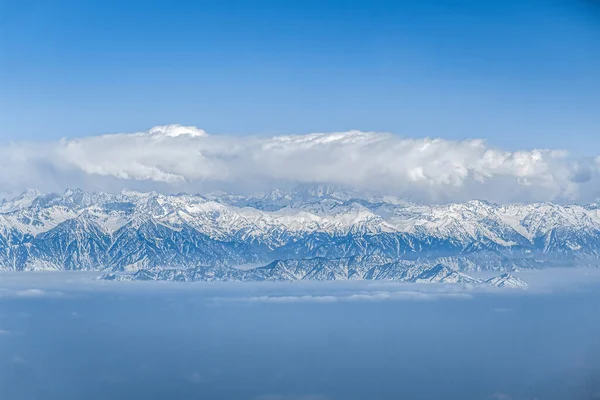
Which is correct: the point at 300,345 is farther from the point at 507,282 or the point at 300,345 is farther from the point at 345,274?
the point at 507,282

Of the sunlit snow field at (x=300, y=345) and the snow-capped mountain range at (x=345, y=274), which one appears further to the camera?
the snow-capped mountain range at (x=345, y=274)

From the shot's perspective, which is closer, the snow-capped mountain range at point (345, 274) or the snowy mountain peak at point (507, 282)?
the snowy mountain peak at point (507, 282)

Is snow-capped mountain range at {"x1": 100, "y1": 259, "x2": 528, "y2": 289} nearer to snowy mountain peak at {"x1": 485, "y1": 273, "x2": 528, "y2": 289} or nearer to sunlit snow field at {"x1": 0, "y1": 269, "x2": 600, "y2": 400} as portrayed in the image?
snowy mountain peak at {"x1": 485, "y1": 273, "x2": 528, "y2": 289}

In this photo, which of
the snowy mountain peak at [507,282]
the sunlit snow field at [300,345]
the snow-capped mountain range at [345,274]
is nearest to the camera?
the sunlit snow field at [300,345]

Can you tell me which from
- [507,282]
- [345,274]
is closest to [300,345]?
[345,274]

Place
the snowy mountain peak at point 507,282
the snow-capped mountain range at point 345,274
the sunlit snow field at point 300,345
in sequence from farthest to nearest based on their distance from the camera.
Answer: the snow-capped mountain range at point 345,274, the snowy mountain peak at point 507,282, the sunlit snow field at point 300,345

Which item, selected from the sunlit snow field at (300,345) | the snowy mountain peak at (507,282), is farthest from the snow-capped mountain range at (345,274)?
the sunlit snow field at (300,345)

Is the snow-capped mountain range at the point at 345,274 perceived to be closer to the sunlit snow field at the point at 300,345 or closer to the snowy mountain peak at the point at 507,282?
the snowy mountain peak at the point at 507,282

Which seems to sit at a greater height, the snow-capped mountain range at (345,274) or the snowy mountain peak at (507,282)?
the snow-capped mountain range at (345,274)
